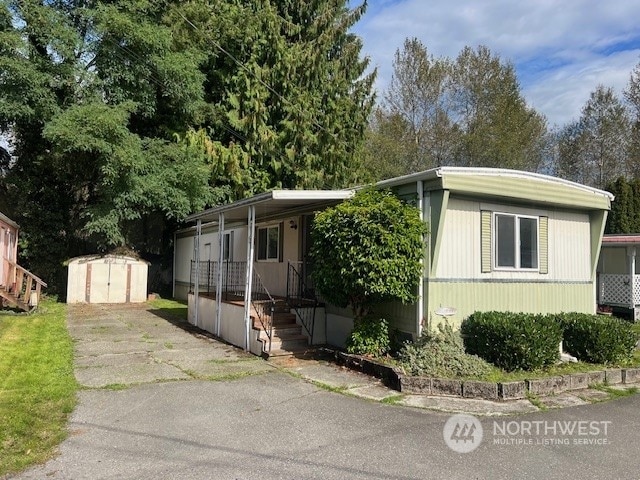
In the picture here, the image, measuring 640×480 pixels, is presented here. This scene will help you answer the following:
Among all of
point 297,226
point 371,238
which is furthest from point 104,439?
point 297,226

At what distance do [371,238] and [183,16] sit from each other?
1611 cm

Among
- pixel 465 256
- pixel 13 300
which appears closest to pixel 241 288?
pixel 465 256

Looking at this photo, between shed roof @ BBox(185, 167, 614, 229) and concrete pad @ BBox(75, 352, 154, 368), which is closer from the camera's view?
shed roof @ BBox(185, 167, 614, 229)

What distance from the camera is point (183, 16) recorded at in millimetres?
19375

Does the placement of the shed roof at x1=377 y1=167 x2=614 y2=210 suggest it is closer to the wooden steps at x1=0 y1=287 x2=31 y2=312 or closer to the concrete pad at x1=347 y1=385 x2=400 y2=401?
the concrete pad at x1=347 y1=385 x2=400 y2=401

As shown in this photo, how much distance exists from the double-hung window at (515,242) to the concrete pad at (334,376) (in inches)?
120

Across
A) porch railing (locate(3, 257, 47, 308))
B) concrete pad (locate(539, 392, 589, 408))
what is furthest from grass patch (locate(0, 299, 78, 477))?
concrete pad (locate(539, 392, 589, 408))

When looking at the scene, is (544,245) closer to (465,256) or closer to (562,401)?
(465,256)

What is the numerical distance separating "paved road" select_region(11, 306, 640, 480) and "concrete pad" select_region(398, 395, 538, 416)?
19 cm

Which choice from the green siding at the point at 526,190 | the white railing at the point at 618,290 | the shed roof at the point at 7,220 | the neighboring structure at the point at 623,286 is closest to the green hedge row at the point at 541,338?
the green siding at the point at 526,190

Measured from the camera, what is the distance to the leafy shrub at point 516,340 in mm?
7066

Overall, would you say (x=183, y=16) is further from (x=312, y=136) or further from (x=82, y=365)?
(x=82, y=365)

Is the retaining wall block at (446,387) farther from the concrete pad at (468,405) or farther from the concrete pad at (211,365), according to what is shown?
the concrete pad at (211,365)

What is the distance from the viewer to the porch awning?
848cm
